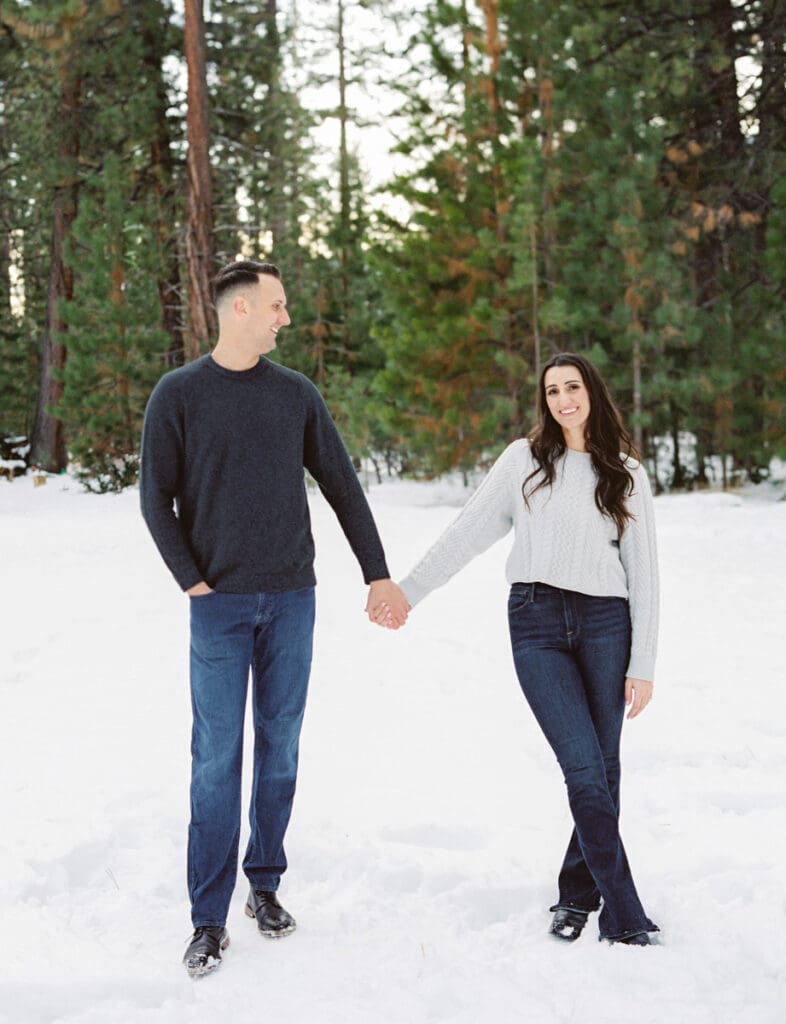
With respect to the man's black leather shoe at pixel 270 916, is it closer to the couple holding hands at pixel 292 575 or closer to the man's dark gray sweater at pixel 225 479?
the couple holding hands at pixel 292 575

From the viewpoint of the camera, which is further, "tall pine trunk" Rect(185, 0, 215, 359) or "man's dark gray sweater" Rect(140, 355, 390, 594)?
"tall pine trunk" Rect(185, 0, 215, 359)

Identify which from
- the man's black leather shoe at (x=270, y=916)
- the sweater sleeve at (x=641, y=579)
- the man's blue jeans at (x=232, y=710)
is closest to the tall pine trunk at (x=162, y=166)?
the man's blue jeans at (x=232, y=710)

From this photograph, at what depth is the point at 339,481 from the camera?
3.76 meters

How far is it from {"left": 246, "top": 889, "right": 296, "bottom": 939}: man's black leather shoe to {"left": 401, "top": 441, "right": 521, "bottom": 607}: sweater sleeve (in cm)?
115

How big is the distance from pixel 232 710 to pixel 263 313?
1.32m

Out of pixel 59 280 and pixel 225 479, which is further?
pixel 59 280

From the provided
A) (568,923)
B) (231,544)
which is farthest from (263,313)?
(568,923)

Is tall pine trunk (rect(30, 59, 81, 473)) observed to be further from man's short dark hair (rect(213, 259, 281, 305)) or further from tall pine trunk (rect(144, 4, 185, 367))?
man's short dark hair (rect(213, 259, 281, 305))

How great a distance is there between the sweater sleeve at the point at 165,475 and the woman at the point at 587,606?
1083 mm

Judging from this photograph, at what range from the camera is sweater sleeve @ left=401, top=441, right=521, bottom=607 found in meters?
3.62

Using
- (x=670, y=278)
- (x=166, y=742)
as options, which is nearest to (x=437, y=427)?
(x=670, y=278)

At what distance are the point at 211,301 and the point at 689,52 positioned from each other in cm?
928

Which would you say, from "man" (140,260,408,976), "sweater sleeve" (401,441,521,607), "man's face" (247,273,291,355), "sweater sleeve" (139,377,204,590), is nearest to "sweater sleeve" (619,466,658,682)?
"sweater sleeve" (401,441,521,607)

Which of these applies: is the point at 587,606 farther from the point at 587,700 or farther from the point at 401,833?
the point at 401,833
